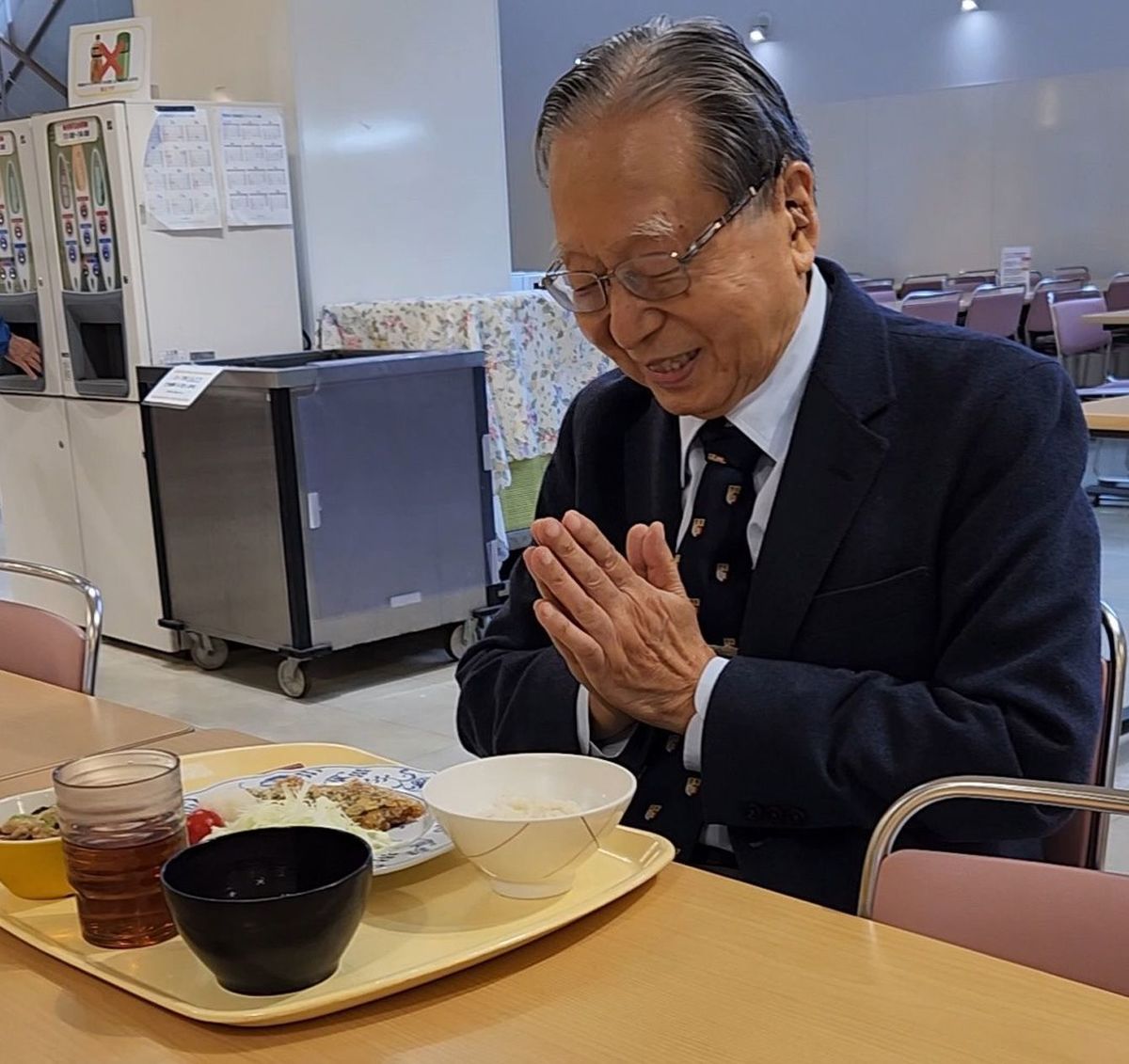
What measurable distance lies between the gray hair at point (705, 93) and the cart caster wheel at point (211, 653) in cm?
339

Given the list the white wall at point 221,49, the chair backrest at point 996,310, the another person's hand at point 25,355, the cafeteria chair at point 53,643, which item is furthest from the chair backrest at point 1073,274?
the cafeteria chair at point 53,643

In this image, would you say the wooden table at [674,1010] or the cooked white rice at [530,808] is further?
the cooked white rice at [530,808]

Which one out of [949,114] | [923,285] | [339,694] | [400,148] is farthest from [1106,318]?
[949,114]

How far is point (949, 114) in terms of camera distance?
1036 centimetres

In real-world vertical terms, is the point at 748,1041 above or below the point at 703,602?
below

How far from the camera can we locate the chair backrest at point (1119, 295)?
26.4ft

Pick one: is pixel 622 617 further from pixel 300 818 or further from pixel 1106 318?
pixel 1106 318

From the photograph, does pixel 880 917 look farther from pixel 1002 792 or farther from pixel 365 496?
pixel 365 496

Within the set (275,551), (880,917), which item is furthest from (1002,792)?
(275,551)

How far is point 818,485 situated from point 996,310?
665 cm

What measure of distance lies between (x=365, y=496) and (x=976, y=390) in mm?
3000

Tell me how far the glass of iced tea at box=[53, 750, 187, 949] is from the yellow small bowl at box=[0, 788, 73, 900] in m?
0.07

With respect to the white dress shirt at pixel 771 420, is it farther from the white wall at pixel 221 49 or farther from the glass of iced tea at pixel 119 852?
the white wall at pixel 221 49

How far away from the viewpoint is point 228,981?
90 cm
